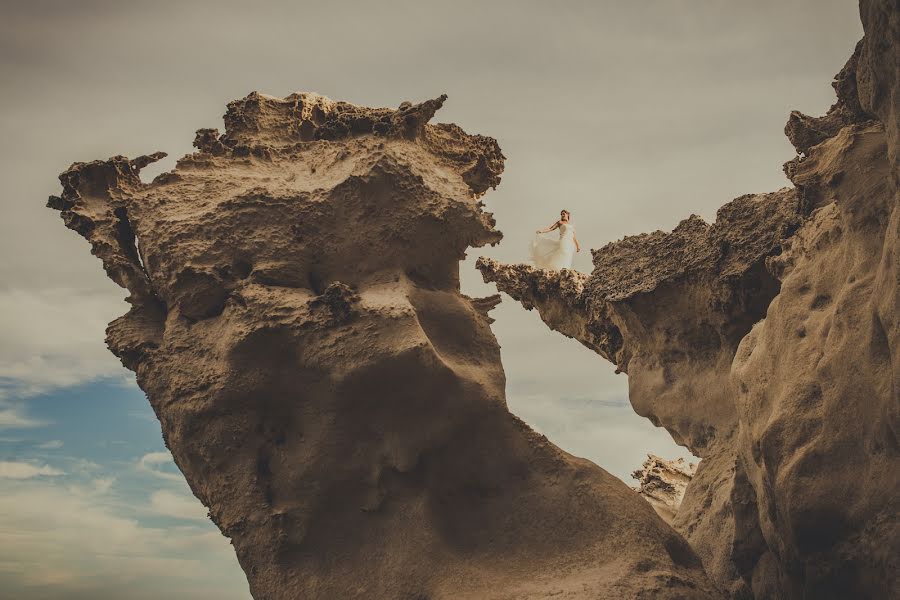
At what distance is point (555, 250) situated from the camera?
9281mm

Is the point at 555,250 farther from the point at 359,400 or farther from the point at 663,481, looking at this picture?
the point at 359,400

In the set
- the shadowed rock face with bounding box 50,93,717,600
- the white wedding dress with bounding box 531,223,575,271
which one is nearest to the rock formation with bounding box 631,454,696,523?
the white wedding dress with bounding box 531,223,575,271

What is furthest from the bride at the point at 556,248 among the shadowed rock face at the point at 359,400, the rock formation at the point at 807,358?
the shadowed rock face at the point at 359,400

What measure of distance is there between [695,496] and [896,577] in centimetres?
233

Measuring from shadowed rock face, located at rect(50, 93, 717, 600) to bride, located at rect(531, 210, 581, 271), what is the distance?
4250 millimetres

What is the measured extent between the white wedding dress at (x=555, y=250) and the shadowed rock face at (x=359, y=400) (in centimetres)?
424

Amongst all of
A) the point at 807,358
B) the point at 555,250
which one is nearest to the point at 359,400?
the point at 807,358

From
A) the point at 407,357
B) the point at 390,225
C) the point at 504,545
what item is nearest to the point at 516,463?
the point at 504,545

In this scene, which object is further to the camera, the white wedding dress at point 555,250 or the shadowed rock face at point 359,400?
the white wedding dress at point 555,250

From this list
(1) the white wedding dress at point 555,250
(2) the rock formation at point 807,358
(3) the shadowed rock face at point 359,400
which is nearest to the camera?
(2) the rock formation at point 807,358

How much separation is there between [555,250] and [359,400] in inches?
206

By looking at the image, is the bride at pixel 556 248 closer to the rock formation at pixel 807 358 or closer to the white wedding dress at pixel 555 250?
the white wedding dress at pixel 555 250

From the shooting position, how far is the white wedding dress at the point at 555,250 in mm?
9086

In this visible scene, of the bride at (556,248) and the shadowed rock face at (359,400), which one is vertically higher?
the bride at (556,248)
